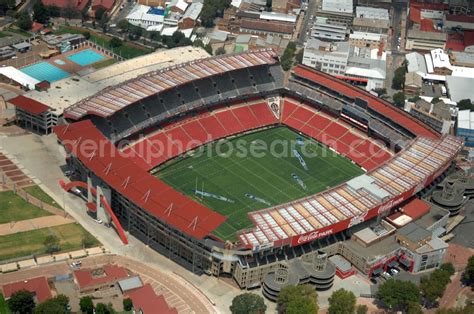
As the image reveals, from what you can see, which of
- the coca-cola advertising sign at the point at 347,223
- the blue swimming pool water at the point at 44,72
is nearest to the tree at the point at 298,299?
the coca-cola advertising sign at the point at 347,223

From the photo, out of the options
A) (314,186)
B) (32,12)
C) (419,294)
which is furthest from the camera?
(32,12)

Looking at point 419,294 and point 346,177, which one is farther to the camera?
point 346,177

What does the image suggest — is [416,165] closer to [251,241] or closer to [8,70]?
[251,241]

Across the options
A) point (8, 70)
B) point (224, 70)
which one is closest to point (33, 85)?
point (8, 70)

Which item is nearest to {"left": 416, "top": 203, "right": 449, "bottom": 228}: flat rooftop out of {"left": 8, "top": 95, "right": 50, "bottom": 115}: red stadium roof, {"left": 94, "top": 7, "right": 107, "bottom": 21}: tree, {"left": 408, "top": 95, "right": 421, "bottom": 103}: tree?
{"left": 408, "top": 95, "right": 421, "bottom": 103}: tree

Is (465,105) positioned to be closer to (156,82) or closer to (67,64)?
(156,82)

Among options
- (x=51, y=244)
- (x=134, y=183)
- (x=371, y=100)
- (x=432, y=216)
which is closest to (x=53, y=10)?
(x=371, y=100)

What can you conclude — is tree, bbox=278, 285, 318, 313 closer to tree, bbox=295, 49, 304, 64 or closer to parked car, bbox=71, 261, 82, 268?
parked car, bbox=71, 261, 82, 268
